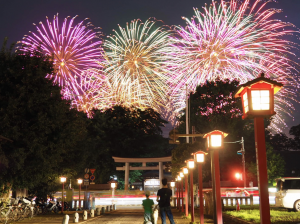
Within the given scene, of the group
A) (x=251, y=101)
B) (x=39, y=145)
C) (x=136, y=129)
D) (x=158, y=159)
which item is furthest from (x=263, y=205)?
(x=136, y=129)

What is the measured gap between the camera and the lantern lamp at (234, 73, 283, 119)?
7.11 metres

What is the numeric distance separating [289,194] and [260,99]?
13.2 meters

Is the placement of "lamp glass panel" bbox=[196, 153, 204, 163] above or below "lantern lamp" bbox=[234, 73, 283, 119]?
below

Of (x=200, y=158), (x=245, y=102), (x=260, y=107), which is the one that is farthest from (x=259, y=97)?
(x=200, y=158)

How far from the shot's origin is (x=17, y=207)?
17734mm

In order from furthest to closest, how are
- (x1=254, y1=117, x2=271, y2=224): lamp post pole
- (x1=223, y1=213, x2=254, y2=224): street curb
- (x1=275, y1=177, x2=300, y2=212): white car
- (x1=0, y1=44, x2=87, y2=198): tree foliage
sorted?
(x1=275, y1=177, x2=300, y2=212): white car < (x1=0, y1=44, x2=87, y2=198): tree foliage < (x1=223, y1=213, x2=254, y2=224): street curb < (x1=254, y1=117, x2=271, y2=224): lamp post pole

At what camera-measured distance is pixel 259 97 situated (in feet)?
23.5

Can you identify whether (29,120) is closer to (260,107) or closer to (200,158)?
(200,158)

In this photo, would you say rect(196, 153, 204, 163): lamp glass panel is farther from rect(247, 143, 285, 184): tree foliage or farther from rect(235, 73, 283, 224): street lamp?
rect(247, 143, 285, 184): tree foliage

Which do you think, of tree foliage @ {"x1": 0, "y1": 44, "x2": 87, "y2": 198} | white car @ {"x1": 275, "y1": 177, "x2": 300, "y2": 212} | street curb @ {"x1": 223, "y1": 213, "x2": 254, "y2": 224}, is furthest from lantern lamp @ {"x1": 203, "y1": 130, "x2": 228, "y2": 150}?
tree foliage @ {"x1": 0, "y1": 44, "x2": 87, "y2": 198}

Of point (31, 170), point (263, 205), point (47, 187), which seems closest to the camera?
point (263, 205)

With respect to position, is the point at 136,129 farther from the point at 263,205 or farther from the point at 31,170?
the point at 263,205

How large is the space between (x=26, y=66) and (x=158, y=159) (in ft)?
109

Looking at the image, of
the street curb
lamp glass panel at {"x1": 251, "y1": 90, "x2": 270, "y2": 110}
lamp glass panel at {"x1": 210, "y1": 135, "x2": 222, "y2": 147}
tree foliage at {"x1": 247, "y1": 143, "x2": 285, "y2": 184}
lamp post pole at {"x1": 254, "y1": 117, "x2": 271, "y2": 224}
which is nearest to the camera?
lamp post pole at {"x1": 254, "y1": 117, "x2": 271, "y2": 224}
